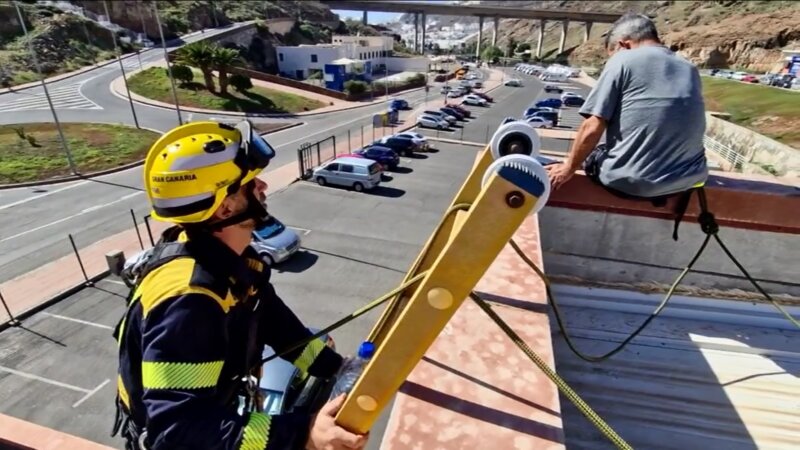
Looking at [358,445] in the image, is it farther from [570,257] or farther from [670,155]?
[570,257]

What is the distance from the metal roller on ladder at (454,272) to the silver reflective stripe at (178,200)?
1160mm

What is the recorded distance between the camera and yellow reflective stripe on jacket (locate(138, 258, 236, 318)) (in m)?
1.83

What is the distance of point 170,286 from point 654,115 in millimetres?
3345

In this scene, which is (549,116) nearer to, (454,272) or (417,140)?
(417,140)

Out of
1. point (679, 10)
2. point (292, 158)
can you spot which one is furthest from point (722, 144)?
point (679, 10)

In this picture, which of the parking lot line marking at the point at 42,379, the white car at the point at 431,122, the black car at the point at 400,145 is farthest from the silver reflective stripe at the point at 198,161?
the white car at the point at 431,122

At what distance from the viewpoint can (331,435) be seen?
5.83 ft

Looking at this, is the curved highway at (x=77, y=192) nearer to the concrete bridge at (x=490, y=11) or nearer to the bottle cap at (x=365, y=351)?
the bottle cap at (x=365, y=351)

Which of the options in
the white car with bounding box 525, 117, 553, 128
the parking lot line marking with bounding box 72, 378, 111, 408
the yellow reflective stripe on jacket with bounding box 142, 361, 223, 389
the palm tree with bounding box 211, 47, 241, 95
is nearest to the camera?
the yellow reflective stripe on jacket with bounding box 142, 361, 223, 389

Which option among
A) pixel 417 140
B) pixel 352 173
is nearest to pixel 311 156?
pixel 352 173

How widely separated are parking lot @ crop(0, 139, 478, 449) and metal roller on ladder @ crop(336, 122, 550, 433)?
21.2 ft

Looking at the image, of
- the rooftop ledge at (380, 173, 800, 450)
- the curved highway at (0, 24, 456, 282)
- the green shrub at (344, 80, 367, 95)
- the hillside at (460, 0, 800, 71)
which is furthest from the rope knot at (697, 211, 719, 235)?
the hillside at (460, 0, 800, 71)

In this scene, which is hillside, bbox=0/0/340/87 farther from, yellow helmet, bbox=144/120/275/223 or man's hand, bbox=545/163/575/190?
man's hand, bbox=545/163/575/190

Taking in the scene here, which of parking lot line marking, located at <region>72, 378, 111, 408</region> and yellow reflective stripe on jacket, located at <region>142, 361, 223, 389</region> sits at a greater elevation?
yellow reflective stripe on jacket, located at <region>142, 361, 223, 389</region>
